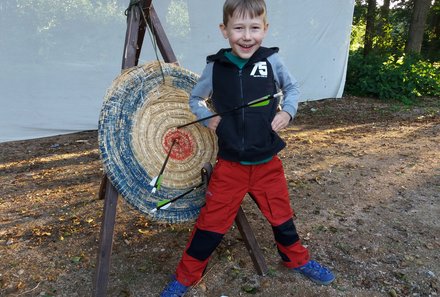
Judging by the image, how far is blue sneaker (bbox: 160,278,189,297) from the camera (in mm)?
2062

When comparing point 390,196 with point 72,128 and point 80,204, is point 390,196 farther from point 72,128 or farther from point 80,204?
point 72,128

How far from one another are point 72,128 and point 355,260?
3803 millimetres

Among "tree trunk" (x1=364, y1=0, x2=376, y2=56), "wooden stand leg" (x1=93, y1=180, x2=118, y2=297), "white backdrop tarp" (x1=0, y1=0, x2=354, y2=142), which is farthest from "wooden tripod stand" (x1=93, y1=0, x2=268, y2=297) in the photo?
"tree trunk" (x1=364, y1=0, x2=376, y2=56)

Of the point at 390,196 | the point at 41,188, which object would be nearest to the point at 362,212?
the point at 390,196

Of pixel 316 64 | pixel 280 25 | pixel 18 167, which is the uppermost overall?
pixel 280 25

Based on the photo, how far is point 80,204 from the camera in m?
3.16

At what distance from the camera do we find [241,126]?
1902 millimetres

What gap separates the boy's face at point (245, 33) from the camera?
1812 millimetres

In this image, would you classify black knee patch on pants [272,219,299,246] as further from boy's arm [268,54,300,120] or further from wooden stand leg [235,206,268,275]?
boy's arm [268,54,300,120]

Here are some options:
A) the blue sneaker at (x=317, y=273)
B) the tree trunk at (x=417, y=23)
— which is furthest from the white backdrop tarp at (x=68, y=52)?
the tree trunk at (x=417, y=23)

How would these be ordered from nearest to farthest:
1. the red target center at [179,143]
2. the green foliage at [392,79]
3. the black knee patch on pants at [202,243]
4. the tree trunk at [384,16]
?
the black knee patch on pants at [202,243]
the red target center at [179,143]
the green foliage at [392,79]
the tree trunk at [384,16]

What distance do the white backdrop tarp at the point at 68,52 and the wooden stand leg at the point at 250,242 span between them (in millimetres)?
3247

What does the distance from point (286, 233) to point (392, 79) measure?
6.17 metres

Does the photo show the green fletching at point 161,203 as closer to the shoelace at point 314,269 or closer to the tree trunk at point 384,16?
the shoelace at point 314,269
